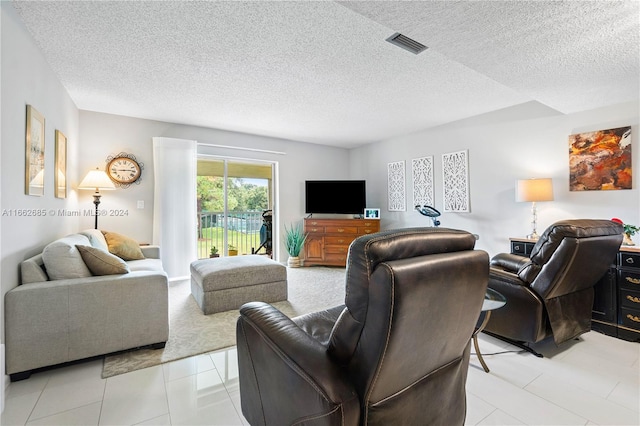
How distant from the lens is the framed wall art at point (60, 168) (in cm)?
270

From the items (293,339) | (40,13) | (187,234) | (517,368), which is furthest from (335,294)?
(40,13)

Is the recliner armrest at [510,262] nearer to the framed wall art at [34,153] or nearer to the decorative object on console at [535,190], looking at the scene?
the decorative object on console at [535,190]

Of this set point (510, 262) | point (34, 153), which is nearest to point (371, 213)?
point (510, 262)

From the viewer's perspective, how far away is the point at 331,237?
526 cm

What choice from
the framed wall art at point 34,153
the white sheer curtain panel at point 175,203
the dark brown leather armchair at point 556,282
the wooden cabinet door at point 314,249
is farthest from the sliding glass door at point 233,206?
the dark brown leather armchair at point 556,282

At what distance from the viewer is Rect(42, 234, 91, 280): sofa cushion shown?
78.0 inches

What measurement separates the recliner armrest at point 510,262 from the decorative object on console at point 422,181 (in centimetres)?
223

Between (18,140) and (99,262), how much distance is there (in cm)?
93

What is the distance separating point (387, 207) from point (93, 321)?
4565 millimetres

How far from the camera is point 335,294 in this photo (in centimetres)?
362

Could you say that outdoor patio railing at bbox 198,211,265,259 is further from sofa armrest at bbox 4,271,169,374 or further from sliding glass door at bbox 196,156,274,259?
sofa armrest at bbox 4,271,169,374

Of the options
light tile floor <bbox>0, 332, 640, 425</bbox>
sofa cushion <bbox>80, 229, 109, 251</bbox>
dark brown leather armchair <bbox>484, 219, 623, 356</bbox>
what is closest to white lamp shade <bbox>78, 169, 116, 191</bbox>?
sofa cushion <bbox>80, 229, 109, 251</bbox>

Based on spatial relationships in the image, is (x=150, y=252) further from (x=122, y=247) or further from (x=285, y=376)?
(x=285, y=376)

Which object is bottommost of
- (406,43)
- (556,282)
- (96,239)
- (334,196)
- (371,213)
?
(556,282)
